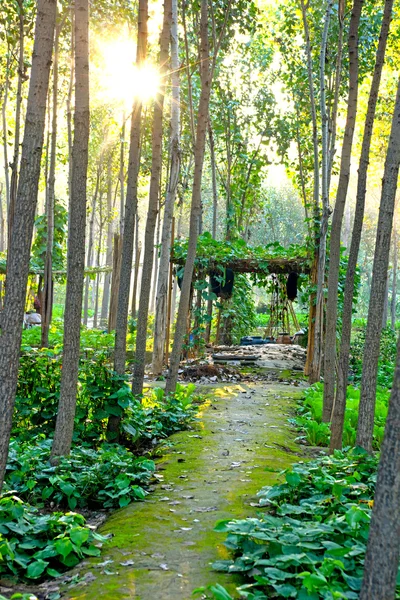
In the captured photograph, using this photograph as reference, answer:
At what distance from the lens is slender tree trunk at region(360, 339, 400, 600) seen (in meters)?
2.96

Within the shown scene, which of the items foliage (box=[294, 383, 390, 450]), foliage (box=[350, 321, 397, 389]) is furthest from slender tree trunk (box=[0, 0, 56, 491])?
foliage (box=[350, 321, 397, 389])

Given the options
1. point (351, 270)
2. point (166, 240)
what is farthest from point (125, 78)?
point (351, 270)

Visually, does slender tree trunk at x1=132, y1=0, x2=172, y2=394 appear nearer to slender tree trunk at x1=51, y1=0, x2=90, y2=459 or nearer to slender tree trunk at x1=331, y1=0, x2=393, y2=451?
slender tree trunk at x1=51, y1=0, x2=90, y2=459

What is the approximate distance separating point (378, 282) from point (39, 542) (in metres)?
3.40

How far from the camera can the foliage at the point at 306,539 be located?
3414 mm

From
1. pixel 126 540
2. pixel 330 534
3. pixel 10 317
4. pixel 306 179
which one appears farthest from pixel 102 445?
pixel 306 179

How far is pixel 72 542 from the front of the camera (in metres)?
4.43

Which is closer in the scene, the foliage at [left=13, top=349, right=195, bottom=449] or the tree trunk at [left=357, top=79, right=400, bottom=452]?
the tree trunk at [left=357, top=79, right=400, bottom=452]

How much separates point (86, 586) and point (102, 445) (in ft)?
11.5

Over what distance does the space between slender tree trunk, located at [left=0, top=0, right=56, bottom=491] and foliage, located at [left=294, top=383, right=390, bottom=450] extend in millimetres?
4845

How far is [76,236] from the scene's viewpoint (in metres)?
6.14

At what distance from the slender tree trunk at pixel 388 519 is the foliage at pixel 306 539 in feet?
0.84

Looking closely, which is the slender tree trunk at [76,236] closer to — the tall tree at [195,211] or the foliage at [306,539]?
the foliage at [306,539]

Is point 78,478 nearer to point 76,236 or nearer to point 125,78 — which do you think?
point 76,236
